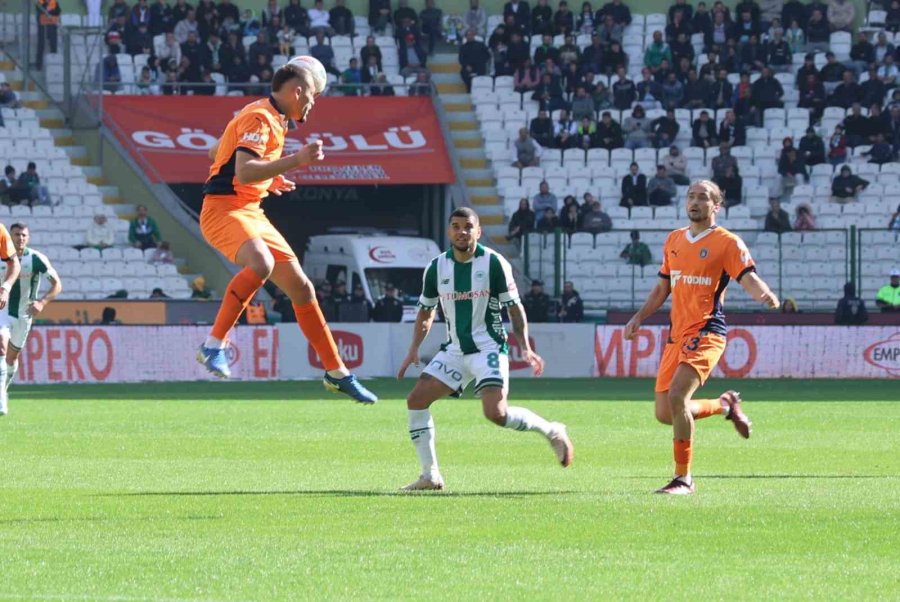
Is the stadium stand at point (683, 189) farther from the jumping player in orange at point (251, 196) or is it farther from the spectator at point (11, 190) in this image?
the jumping player in orange at point (251, 196)

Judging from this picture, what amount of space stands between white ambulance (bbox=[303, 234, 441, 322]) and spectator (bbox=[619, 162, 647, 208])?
404cm

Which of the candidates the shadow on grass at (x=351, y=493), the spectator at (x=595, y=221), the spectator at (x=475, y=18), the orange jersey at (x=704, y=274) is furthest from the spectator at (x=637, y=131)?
the shadow on grass at (x=351, y=493)

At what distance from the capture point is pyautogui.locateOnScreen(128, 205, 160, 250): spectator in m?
33.8

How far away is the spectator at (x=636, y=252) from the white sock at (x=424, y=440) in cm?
2154

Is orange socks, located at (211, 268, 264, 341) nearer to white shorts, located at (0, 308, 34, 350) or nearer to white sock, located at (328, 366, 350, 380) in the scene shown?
white sock, located at (328, 366, 350, 380)

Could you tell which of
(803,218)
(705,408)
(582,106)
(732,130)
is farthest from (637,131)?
(705,408)

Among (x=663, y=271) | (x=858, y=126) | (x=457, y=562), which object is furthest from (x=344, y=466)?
(x=858, y=126)

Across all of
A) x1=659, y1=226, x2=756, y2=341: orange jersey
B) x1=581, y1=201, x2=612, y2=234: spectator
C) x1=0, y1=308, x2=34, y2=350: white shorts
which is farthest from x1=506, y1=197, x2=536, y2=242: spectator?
x1=659, y1=226, x2=756, y2=341: orange jersey

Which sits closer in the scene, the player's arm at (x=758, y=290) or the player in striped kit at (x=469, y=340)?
the player's arm at (x=758, y=290)

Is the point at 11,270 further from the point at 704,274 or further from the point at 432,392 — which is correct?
the point at 704,274

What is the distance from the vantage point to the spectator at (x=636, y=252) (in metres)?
33.1

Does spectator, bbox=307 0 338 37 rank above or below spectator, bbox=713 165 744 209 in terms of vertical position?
above

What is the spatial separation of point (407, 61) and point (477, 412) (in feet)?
59.8

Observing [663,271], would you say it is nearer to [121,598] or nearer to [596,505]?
[596,505]
